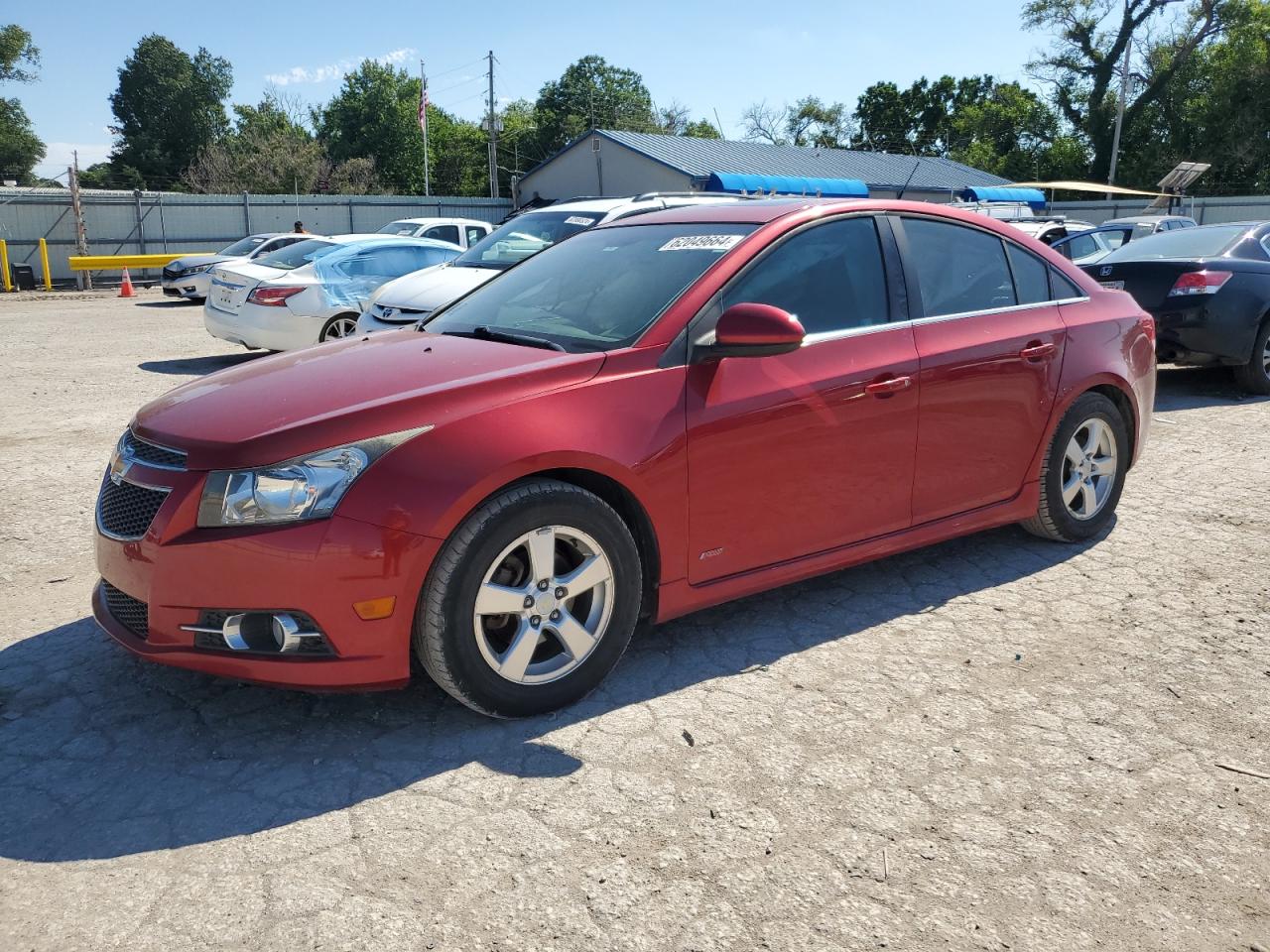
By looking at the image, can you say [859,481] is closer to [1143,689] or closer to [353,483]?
[1143,689]

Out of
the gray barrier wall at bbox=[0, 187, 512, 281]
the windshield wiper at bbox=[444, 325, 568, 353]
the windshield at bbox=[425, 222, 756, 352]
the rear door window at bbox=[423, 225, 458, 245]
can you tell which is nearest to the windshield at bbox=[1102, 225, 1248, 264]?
the windshield at bbox=[425, 222, 756, 352]

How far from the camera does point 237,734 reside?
10.5 ft

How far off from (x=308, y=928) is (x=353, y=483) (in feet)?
3.92

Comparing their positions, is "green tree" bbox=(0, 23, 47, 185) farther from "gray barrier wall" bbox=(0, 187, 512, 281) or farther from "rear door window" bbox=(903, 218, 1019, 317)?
"rear door window" bbox=(903, 218, 1019, 317)

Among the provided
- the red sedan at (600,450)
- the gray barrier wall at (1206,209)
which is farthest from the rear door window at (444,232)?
the gray barrier wall at (1206,209)

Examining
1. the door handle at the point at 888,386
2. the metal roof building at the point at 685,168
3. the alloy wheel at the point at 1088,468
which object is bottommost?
the alloy wheel at the point at 1088,468

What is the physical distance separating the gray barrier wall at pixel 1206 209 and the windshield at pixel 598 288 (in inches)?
1508

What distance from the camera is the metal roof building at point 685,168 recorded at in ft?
120

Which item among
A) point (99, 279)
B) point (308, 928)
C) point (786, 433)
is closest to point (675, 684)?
point (786, 433)

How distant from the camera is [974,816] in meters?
2.76

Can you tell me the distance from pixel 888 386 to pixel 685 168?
109 feet

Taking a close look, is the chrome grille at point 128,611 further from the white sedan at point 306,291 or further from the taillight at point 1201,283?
the taillight at point 1201,283

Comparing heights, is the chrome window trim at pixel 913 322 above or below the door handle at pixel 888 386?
above

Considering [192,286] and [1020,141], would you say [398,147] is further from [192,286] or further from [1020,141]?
[192,286]
